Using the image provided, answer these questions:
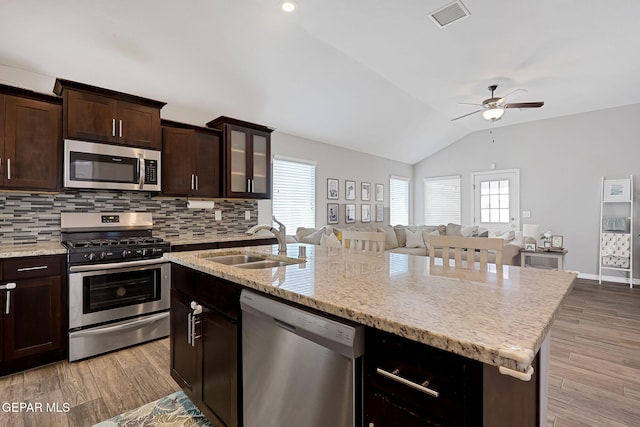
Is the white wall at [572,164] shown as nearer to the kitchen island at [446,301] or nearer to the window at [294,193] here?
the window at [294,193]

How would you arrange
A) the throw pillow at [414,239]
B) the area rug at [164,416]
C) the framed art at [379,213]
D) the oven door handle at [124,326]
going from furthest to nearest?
the framed art at [379,213], the throw pillow at [414,239], the oven door handle at [124,326], the area rug at [164,416]

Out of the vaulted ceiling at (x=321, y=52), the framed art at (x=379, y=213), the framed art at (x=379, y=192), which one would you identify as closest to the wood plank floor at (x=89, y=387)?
the vaulted ceiling at (x=321, y=52)

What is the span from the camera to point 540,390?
1080mm

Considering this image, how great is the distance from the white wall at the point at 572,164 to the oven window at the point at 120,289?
21.4ft

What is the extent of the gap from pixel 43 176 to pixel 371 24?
319 centimetres

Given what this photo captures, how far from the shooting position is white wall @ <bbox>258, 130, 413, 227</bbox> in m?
4.86

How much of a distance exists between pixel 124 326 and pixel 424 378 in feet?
9.11

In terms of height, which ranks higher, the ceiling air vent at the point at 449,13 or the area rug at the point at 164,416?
the ceiling air vent at the point at 449,13

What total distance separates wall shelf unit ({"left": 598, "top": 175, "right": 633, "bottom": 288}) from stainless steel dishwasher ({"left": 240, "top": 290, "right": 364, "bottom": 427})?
610 centimetres

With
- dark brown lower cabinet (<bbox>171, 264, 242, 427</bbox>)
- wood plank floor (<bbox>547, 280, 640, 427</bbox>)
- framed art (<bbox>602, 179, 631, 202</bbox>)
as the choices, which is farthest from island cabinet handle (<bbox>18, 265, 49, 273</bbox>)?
framed art (<bbox>602, 179, 631, 202</bbox>)

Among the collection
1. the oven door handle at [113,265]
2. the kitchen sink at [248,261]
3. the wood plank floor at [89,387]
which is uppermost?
the kitchen sink at [248,261]

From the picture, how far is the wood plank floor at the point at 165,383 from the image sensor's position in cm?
183

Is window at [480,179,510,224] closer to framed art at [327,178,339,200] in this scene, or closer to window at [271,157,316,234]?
framed art at [327,178,339,200]

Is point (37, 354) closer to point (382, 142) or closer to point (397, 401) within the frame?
point (397, 401)
